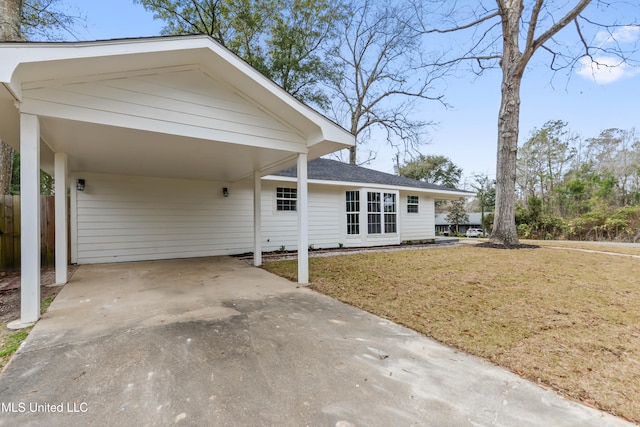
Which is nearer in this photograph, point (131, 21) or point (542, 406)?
point (542, 406)

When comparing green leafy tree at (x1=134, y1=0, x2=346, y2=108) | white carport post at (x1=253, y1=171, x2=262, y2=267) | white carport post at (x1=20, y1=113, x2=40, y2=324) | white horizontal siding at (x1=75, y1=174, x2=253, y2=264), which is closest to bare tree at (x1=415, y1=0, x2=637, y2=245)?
green leafy tree at (x1=134, y1=0, x2=346, y2=108)

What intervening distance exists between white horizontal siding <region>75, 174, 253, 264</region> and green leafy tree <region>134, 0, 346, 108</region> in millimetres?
9428

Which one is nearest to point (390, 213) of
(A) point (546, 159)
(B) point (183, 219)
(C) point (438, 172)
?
(B) point (183, 219)

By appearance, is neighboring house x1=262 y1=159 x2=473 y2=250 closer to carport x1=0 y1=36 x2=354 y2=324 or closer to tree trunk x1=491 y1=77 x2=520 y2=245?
tree trunk x1=491 y1=77 x2=520 y2=245

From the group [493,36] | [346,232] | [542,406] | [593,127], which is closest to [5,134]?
[542,406]

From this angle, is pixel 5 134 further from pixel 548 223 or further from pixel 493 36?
pixel 548 223

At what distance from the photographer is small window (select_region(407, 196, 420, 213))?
13.2 metres

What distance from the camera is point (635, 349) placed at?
2605 millimetres

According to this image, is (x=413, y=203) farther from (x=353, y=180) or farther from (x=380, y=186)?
(x=353, y=180)

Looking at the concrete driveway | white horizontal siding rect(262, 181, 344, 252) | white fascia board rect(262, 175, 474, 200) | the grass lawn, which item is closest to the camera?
the concrete driveway

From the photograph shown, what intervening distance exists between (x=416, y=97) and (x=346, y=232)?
11678mm

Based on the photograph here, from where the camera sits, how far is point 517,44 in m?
10.6

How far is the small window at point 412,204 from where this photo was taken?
13.2m

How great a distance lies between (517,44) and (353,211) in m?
8.87
